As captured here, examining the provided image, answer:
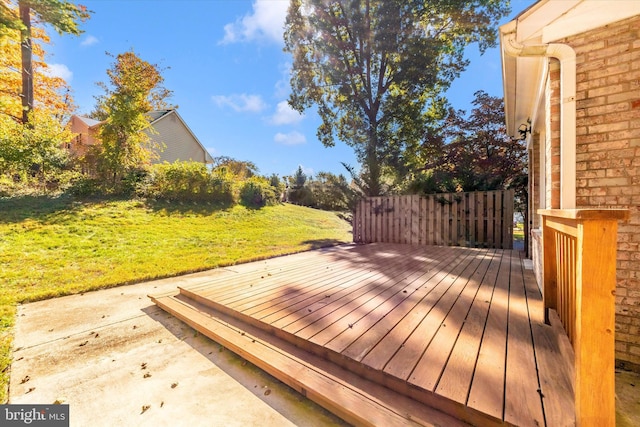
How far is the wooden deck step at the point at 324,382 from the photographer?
133 centimetres

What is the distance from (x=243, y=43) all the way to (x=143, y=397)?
1699cm

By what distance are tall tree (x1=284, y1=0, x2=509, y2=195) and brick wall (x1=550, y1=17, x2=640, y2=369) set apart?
7298 mm

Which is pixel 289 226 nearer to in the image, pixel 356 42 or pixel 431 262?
pixel 431 262

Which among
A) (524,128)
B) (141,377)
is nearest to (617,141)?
(141,377)

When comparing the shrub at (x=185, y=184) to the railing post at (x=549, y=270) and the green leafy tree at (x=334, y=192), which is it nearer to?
the green leafy tree at (x=334, y=192)

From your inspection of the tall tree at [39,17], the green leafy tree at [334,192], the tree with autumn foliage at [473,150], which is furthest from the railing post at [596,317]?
the tall tree at [39,17]

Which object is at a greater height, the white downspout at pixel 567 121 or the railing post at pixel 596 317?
the white downspout at pixel 567 121

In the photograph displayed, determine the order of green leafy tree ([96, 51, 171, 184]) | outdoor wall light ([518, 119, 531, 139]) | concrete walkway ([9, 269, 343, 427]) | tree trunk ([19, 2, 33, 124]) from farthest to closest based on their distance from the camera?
tree trunk ([19, 2, 33, 124]) → green leafy tree ([96, 51, 171, 184]) → outdoor wall light ([518, 119, 531, 139]) → concrete walkway ([9, 269, 343, 427])

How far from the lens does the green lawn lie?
12.2ft

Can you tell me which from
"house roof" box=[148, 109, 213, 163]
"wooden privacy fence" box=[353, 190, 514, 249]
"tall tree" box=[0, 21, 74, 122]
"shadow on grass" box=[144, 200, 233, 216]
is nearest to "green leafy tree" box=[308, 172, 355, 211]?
"wooden privacy fence" box=[353, 190, 514, 249]

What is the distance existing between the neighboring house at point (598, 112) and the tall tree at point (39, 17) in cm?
→ 1542

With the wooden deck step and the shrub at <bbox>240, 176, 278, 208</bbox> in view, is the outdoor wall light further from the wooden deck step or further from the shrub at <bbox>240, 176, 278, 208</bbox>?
the shrub at <bbox>240, 176, 278, 208</bbox>

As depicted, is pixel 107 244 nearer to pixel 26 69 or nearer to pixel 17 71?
pixel 26 69

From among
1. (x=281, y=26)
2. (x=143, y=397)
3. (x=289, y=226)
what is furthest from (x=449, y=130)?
(x=143, y=397)
